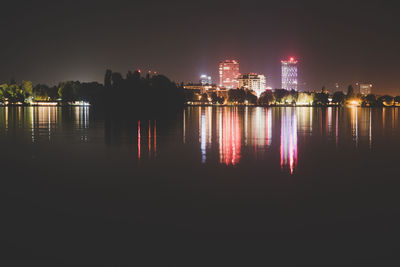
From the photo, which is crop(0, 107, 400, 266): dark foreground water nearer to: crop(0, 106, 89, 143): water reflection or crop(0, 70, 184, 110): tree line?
crop(0, 106, 89, 143): water reflection

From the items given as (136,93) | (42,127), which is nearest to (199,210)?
(42,127)

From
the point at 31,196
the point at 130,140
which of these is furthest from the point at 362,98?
the point at 31,196

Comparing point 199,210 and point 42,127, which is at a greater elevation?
point 42,127

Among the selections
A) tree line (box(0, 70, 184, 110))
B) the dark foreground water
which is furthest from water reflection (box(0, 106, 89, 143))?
tree line (box(0, 70, 184, 110))

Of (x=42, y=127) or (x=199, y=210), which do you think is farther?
(x=42, y=127)

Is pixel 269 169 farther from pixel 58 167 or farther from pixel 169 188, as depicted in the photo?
pixel 58 167

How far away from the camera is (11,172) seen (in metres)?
14.2

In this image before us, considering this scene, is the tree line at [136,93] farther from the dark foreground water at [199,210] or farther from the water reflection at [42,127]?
the dark foreground water at [199,210]

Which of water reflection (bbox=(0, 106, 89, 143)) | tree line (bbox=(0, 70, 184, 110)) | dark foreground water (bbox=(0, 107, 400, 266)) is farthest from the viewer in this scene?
tree line (bbox=(0, 70, 184, 110))

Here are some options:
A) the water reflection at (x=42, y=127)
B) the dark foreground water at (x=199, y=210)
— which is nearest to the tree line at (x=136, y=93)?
the water reflection at (x=42, y=127)

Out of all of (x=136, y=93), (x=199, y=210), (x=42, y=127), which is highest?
(x=136, y=93)

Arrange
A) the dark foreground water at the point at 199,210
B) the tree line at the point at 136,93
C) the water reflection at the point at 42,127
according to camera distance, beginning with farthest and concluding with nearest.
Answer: the tree line at the point at 136,93 < the water reflection at the point at 42,127 < the dark foreground water at the point at 199,210

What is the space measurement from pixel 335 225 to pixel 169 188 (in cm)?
495

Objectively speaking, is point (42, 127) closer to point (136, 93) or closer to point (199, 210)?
point (199, 210)
